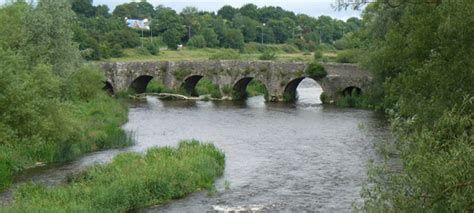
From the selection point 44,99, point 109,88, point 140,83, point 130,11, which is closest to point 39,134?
point 44,99

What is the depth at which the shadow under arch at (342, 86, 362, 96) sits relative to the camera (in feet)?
189

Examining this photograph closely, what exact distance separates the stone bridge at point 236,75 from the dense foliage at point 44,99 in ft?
53.6

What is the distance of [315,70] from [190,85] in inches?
629

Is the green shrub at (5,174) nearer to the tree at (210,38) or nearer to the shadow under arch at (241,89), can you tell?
the shadow under arch at (241,89)

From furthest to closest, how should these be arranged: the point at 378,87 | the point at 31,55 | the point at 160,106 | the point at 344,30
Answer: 1. the point at 344,30
2. the point at 160,106
3. the point at 378,87
4. the point at 31,55

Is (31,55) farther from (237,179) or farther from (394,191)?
(394,191)

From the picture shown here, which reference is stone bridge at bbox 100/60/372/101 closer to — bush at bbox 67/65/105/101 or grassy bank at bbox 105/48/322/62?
bush at bbox 67/65/105/101

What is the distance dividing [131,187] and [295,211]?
563 centimetres

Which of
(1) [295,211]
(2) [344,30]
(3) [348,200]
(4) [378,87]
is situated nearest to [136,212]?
(1) [295,211]

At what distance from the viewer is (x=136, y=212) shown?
2167 cm

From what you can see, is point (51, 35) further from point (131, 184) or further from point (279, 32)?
point (279, 32)

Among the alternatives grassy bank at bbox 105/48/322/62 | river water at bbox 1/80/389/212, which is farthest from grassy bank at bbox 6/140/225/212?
grassy bank at bbox 105/48/322/62

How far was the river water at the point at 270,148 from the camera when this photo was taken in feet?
77.3

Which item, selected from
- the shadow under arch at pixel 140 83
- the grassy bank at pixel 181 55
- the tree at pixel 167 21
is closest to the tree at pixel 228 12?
the tree at pixel 167 21
